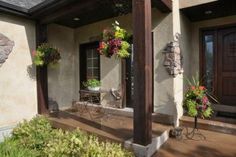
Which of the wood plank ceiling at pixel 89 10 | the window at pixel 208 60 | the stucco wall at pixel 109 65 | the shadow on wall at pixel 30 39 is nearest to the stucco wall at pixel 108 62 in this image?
the stucco wall at pixel 109 65

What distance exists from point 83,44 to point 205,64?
361 centimetres

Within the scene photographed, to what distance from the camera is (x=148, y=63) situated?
125 inches

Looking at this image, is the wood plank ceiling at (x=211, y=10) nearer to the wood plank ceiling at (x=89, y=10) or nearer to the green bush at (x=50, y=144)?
the wood plank ceiling at (x=89, y=10)

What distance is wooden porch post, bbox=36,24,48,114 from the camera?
525 cm

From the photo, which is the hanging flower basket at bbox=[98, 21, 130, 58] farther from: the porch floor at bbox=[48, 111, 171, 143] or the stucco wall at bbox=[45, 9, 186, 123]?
the porch floor at bbox=[48, 111, 171, 143]

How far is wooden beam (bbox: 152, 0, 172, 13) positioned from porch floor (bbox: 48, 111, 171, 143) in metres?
2.37

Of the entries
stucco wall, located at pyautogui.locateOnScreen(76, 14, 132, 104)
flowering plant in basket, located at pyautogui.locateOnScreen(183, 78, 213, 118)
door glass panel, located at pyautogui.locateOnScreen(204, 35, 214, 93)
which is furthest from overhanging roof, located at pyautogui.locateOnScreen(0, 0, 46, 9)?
door glass panel, located at pyautogui.locateOnScreen(204, 35, 214, 93)

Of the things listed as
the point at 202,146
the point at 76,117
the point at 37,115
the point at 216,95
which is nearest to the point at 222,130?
the point at 202,146

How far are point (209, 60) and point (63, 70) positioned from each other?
4169mm

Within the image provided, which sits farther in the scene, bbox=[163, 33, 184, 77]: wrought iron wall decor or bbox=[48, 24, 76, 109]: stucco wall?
bbox=[48, 24, 76, 109]: stucco wall

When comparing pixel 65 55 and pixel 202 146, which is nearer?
pixel 202 146

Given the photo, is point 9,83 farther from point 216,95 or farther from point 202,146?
point 216,95

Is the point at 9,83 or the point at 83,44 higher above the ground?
the point at 83,44

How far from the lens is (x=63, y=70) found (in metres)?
6.35
